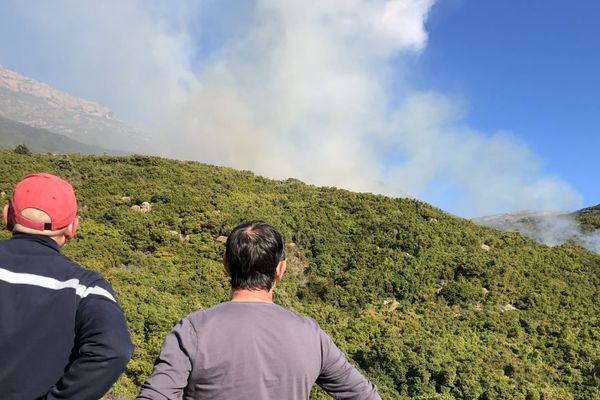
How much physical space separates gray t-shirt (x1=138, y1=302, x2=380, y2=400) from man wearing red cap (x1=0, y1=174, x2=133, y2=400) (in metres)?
0.22

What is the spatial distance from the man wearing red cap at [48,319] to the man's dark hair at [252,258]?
58 cm

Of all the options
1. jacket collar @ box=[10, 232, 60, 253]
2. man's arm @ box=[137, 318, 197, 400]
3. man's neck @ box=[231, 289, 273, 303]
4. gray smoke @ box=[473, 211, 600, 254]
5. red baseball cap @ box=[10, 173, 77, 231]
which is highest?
gray smoke @ box=[473, 211, 600, 254]

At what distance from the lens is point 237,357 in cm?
206

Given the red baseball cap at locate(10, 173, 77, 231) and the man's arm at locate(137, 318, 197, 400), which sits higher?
the red baseball cap at locate(10, 173, 77, 231)

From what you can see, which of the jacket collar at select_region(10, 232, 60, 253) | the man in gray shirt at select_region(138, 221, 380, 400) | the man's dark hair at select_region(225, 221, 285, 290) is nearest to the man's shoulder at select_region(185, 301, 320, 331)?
the man in gray shirt at select_region(138, 221, 380, 400)

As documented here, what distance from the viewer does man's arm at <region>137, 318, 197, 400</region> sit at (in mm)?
1957

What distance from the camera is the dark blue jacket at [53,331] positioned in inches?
76.0

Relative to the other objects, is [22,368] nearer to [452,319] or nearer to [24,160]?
[452,319]

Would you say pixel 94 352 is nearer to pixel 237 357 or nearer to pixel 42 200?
pixel 237 357

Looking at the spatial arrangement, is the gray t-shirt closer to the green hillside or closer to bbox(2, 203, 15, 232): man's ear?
bbox(2, 203, 15, 232): man's ear

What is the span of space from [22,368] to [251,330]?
3.29ft

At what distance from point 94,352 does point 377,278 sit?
13873 mm

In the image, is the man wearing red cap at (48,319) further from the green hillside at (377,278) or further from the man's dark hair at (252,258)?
the green hillside at (377,278)

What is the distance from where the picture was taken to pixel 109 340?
1.95 m
